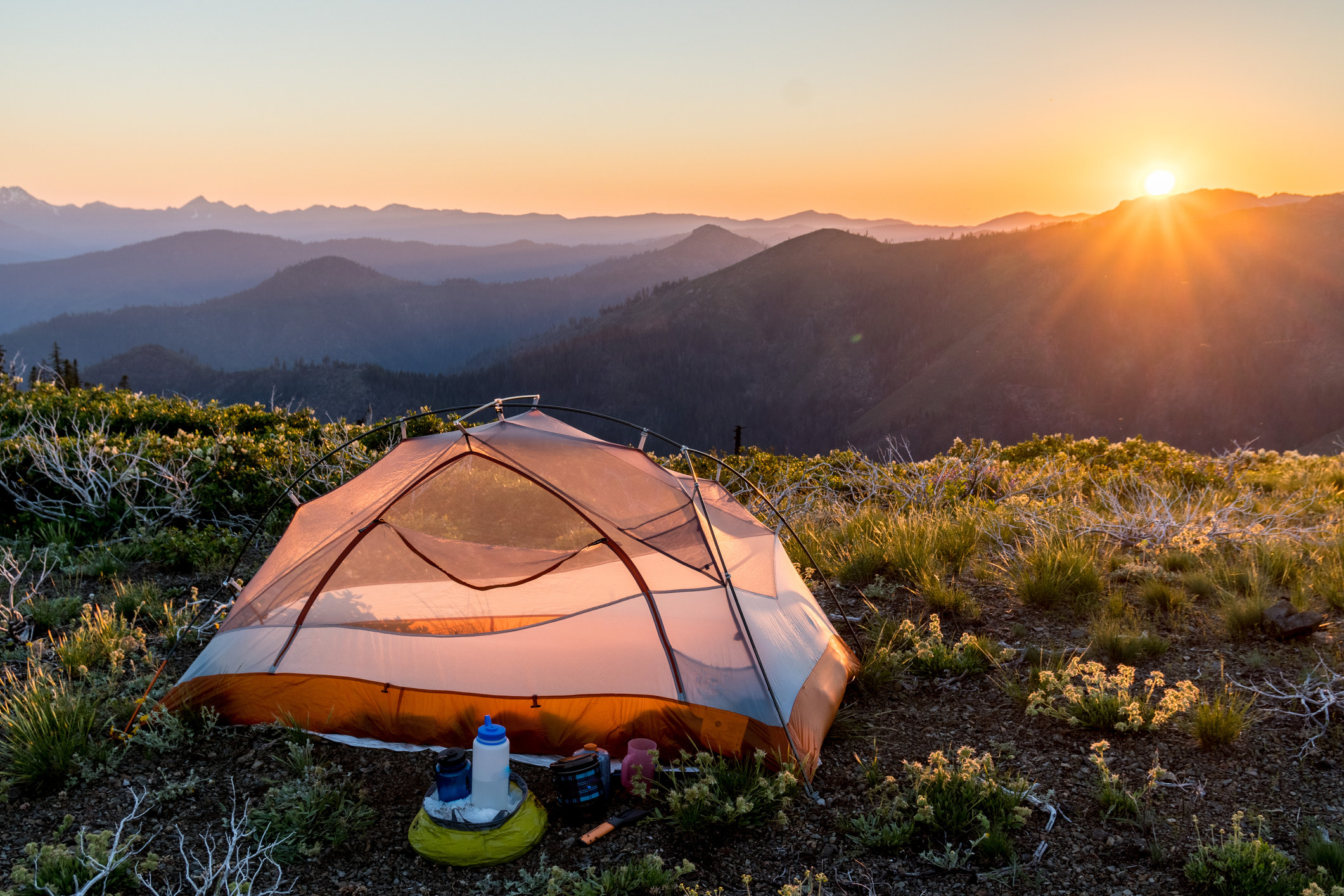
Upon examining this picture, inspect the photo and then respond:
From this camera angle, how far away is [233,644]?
176 inches

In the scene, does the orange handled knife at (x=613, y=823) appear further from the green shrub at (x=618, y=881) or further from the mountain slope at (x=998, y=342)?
the mountain slope at (x=998, y=342)

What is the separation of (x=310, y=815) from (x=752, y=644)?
220 centimetres

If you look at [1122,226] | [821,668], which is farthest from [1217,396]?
[821,668]

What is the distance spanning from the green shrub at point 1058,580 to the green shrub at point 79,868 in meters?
5.47

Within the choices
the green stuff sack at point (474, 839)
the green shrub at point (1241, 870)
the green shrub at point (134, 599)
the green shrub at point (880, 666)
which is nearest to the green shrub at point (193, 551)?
the green shrub at point (134, 599)

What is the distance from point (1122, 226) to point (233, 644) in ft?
435

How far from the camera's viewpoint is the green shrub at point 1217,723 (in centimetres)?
399

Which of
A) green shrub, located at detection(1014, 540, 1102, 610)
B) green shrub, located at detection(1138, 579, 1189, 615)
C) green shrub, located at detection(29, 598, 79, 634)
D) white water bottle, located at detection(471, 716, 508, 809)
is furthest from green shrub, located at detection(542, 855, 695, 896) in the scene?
green shrub, located at detection(29, 598, 79, 634)

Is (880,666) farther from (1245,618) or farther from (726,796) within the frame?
(1245,618)

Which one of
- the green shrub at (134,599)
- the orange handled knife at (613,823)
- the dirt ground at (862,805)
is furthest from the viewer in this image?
the green shrub at (134,599)

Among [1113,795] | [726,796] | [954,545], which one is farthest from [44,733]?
[954,545]

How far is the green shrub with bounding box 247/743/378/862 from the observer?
341 centimetres

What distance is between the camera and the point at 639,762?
3.90m

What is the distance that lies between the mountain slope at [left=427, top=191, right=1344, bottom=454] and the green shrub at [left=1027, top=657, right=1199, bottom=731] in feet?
267
